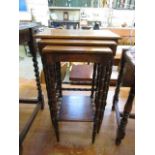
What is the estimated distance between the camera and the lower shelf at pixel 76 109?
124 centimetres

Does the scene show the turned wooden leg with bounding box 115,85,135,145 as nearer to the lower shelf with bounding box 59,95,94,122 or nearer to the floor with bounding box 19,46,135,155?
the floor with bounding box 19,46,135,155

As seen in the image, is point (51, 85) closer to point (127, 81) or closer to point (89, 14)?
point (127, 81)

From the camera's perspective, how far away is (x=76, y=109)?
53.6 inches

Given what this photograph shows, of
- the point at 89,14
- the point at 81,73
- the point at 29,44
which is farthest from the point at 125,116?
the point at 89,14

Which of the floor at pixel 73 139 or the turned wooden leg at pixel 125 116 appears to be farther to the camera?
the floor at pixel 73 139

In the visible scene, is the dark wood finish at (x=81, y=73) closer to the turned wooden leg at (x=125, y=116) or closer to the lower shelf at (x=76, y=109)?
the lower shelf at (x=76, y=109)

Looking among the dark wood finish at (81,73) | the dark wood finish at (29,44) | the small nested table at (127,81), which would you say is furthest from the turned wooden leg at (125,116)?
the dark wood finish at (81,73)

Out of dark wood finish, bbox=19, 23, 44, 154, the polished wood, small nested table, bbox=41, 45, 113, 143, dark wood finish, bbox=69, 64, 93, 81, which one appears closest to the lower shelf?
small nested table, bbox=41, 45, 113, 143

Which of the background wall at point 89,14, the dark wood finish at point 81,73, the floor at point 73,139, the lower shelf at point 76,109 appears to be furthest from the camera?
the background wall at point 89,14

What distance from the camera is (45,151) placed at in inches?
43.4

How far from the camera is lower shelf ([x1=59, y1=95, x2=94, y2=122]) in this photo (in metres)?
1.24

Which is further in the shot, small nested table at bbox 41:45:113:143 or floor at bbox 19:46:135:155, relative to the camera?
floor at bbox 19:46:135:155

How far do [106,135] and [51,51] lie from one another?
30.0 inches
